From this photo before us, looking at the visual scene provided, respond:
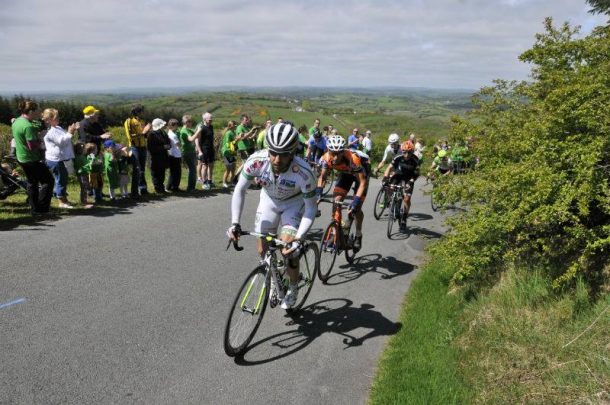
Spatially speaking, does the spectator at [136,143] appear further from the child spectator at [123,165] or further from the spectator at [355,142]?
the spectator at [355,142]

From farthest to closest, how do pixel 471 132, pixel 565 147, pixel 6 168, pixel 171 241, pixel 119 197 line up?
pixel 119 197 < pixel 6 168 < pixel 171 241 < pixel 471 132 < pixel 565 147

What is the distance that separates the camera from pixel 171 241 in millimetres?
7707

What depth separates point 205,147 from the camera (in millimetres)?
12562

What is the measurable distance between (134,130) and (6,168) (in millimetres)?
2829

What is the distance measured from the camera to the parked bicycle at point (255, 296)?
4.40 meters

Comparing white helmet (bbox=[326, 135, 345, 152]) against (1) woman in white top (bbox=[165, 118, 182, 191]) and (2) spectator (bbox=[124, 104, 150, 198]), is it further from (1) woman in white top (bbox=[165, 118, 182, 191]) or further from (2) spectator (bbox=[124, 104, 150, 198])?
(1) woman in white top (bbox=[165, 118, 182, 191])

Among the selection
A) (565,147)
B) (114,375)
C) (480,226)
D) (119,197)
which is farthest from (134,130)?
(565,147)

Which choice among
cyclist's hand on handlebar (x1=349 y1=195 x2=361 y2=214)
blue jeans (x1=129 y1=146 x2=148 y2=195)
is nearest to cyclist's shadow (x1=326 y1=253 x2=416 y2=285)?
cyclist's hand on handlebar (x1=349 y1=195 x2=361 y2=214)

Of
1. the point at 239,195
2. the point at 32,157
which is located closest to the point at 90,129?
the point at 32,157

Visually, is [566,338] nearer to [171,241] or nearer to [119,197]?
[171,241]

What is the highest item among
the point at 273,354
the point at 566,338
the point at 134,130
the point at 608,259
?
the point at 134,130

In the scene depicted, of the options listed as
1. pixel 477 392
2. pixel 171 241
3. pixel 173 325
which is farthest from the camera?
pixel 171 241

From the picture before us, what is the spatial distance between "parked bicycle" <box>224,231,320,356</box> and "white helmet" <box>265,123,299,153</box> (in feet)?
3.10

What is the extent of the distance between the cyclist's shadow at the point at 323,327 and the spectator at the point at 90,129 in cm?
691
